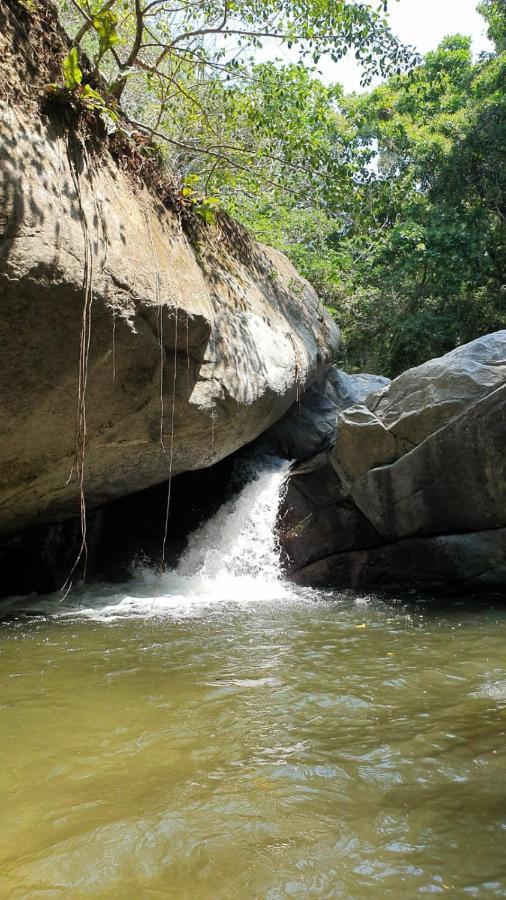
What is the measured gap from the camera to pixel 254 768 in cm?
328

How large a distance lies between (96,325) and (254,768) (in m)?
3.90

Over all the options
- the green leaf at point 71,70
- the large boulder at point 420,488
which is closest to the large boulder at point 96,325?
the green leaf at point 71,70

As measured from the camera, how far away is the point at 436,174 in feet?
61.5

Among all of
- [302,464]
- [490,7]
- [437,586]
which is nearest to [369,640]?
[437,586]

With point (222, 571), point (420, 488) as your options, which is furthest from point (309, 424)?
point (420, 488)

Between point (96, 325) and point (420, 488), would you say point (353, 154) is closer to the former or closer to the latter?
point (420, 488)

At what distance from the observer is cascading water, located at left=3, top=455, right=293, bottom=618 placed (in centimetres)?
802

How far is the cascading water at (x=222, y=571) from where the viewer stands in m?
8.02

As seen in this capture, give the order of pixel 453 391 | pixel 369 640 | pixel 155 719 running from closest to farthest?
pixel 155 719 < pixel 369 640 < pixel 453 391

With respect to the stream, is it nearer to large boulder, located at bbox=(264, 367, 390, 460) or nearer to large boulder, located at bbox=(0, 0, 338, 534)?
large boulder, located at bbox=(0, 0, 338, 534)

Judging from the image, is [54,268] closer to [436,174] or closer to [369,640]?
[369,640]

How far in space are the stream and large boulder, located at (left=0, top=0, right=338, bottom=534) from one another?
1905mm

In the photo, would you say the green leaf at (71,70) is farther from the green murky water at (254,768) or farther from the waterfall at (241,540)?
the waterfall at (241,540)

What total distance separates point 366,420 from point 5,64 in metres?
5.71
